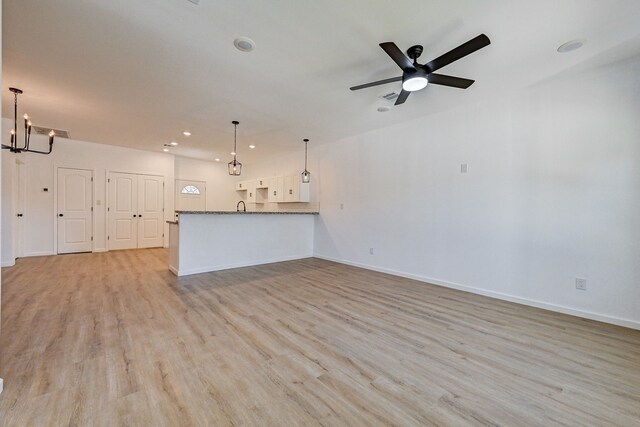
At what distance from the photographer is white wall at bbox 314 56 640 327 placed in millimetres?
2736

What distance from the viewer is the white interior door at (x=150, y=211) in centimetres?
721

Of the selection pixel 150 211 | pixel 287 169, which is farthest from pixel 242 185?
pixel 150 211

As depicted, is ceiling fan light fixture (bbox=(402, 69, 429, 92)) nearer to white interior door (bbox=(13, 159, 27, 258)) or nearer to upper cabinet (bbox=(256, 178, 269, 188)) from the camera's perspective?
upper cabinet (bbox=(256, 178, 269, 188))

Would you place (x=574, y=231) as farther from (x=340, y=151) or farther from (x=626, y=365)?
(x=340, y=151)

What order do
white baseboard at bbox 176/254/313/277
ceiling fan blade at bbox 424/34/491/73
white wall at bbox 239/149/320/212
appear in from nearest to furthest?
ceiling fan blade at bbox 424/34/491/73, white baseboard at bbox 176/254/313/277, white wall at bbox 239/149/320/212

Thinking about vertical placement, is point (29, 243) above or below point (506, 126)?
below

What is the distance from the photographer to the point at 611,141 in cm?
278

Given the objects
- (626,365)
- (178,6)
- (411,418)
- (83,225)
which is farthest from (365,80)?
(83,225)

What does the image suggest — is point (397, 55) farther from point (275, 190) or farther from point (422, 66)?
point (275, 190)

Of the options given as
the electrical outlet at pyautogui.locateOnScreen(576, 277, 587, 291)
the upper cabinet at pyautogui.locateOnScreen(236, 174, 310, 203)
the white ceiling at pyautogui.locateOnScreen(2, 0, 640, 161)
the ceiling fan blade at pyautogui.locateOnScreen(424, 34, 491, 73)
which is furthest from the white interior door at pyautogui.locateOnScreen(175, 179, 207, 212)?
the electrical outlet at pyautogui.locateOnScreen(576, 277, 587, 291)

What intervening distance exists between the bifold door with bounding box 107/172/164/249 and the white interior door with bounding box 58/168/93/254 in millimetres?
417

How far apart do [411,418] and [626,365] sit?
6.36ft

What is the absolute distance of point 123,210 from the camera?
694 cm

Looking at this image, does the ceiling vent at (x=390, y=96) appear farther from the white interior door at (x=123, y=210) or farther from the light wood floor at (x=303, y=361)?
the white interior door at (x=123, y=210)
